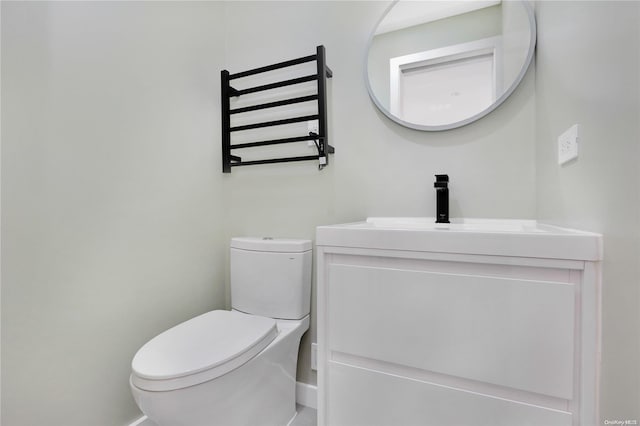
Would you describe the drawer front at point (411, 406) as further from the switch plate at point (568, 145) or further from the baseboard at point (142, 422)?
the baseboard at point (142, 422)

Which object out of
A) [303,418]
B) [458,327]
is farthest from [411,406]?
[303,418]

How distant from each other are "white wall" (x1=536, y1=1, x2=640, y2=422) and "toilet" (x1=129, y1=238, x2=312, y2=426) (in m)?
0.95

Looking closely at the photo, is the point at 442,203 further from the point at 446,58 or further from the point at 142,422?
the point at 142,422

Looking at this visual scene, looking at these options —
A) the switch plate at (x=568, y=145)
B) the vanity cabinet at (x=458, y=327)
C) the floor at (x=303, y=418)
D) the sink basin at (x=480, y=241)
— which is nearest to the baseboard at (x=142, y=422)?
the floor at (x=303, y=418)

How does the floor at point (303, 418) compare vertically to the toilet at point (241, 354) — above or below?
below

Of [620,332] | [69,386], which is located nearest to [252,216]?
[69,386]

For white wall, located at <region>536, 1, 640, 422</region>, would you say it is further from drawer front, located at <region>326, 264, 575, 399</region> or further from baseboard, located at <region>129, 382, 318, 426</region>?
baseboard, located at <region>129, 382, 318, 426</region>

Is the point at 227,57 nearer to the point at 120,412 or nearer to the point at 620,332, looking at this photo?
the point at 120,412

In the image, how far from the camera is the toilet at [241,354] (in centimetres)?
88

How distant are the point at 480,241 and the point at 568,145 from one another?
347 millimetres

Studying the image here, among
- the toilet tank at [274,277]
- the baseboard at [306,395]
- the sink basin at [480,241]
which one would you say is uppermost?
the sink basin at [480,241]

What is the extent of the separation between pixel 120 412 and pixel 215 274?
68cm

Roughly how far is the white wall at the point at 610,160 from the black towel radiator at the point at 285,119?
843 millimetres

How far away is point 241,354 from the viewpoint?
0.97 meters
